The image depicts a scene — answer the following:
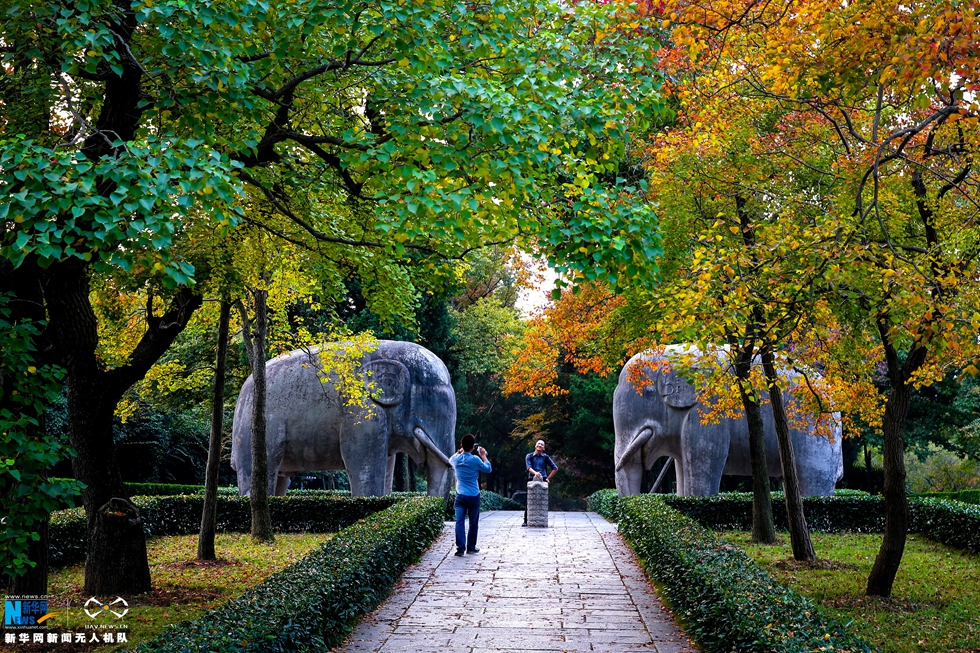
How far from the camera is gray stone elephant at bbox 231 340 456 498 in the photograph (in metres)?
18.1

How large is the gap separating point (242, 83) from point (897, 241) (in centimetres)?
750

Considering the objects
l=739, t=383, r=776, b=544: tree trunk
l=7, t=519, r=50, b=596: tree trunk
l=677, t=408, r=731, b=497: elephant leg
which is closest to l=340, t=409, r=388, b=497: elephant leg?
l=677, t=408, r=731, b=497: elephant leg

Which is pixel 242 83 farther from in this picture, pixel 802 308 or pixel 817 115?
pixel 817 115

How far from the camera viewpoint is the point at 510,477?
41.9 m

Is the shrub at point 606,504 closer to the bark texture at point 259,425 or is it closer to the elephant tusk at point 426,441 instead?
the elephant tusk at point 426,441

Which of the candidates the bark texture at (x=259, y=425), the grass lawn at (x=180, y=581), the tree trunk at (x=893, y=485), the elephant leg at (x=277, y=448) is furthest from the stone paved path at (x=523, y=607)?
the elephant leg at (x=277, y=448)

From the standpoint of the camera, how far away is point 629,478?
19.9 metres

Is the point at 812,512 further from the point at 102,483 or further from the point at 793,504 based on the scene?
the point at 102,483

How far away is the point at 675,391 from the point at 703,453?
150cm

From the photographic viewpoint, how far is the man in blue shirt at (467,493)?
Answer: 40.7 feet

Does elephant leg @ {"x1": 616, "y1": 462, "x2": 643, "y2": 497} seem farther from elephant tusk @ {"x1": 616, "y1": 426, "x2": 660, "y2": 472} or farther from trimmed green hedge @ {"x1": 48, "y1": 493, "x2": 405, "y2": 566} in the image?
trimmed green hedge @ {"x1": 48, "y1": 493, "x2": 405, "y2": 566}

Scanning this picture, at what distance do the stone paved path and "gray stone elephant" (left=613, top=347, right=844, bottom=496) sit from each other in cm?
613

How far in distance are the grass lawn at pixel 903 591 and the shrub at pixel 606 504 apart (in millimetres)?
4286

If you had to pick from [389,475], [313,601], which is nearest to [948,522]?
[389,475]
